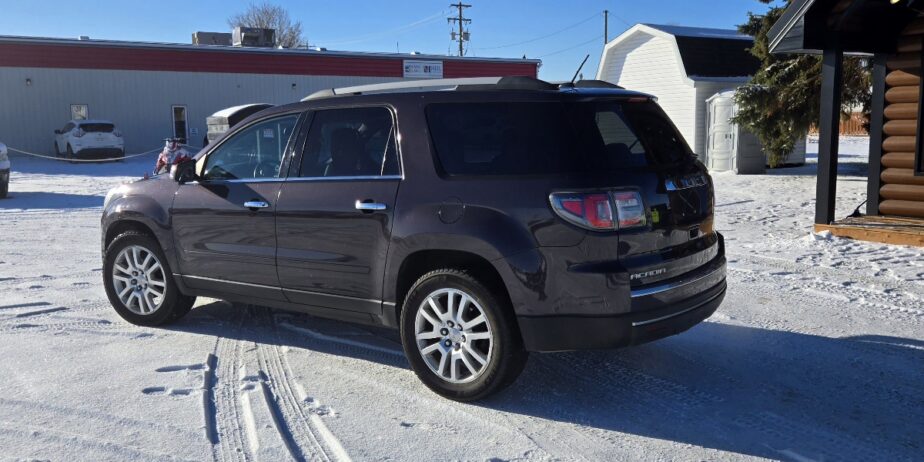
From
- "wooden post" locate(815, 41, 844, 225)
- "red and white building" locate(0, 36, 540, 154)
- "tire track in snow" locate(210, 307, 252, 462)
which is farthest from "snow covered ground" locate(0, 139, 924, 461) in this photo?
"red and white building" locate(0, 36, 540, 154)

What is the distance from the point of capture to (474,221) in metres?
4.30

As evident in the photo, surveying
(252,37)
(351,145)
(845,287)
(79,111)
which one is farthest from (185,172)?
(252,37)

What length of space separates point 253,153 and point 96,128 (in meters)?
25.4

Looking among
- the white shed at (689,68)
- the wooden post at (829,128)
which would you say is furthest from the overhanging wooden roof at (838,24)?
the white shed at (689,68)

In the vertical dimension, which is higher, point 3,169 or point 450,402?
point 3,169

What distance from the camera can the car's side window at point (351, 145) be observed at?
15.9ft

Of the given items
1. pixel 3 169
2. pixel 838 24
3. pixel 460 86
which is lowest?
pixel 3 169

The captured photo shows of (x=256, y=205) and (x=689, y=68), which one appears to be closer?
(x=256, y=205)

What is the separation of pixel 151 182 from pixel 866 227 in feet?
26.1

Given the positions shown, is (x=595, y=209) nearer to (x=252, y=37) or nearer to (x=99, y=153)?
(x=99, y=153)

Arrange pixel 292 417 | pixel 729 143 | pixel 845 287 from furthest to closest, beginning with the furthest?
pixel 729 143 → pixel 845 287 → pixel 292 417

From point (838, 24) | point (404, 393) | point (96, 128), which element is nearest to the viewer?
point (404, 393)

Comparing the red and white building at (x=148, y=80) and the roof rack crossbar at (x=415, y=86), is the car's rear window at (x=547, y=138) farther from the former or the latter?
the red and white building at (x=148, y=80)

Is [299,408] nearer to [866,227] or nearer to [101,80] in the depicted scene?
→ [866,227]
